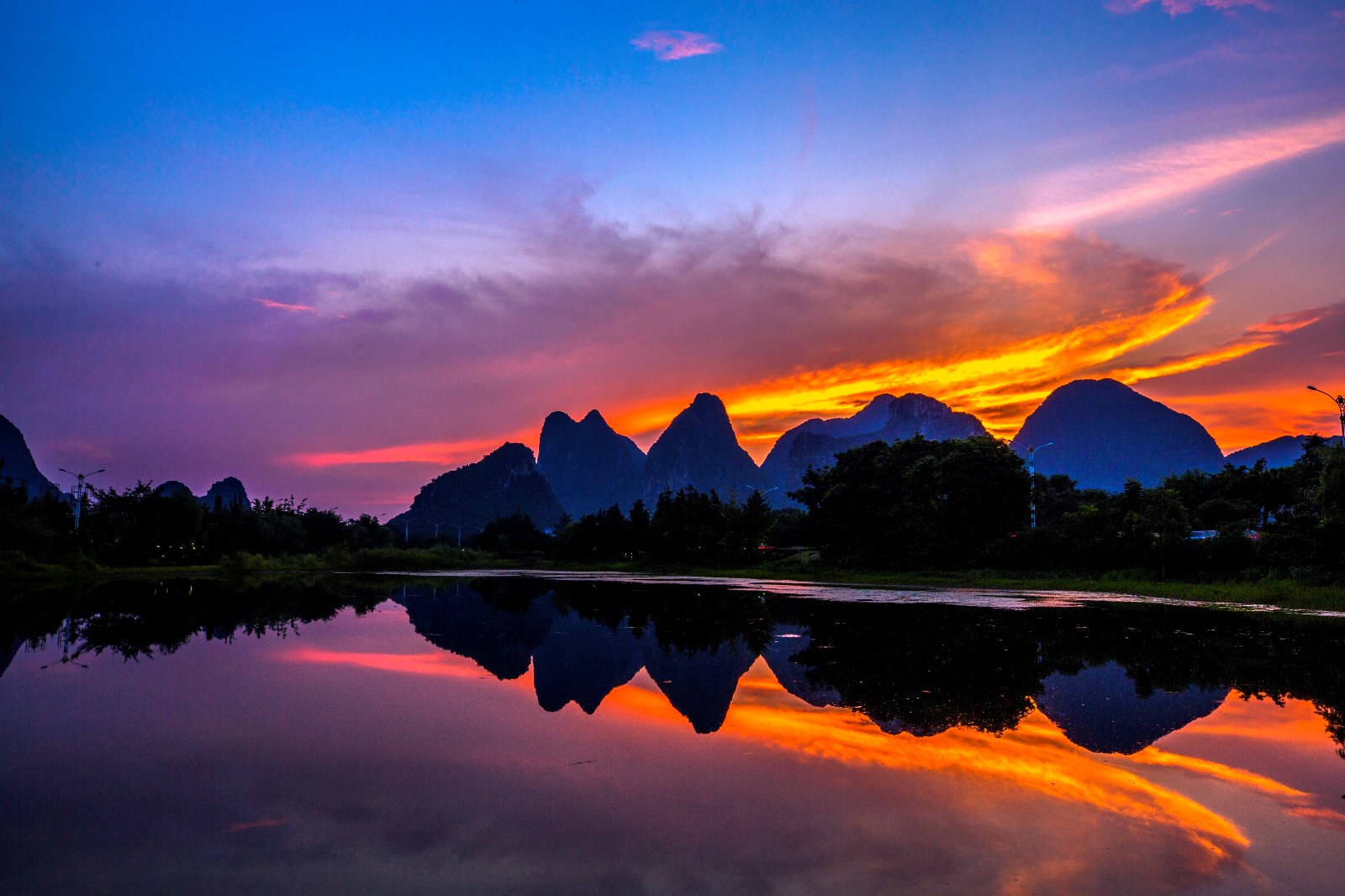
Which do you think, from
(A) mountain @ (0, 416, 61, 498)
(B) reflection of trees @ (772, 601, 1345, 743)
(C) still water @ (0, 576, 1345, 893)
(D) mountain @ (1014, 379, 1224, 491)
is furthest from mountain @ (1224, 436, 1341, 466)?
(A) mountain @ (0, 416, 61, 498)

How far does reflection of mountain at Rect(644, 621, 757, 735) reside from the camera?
9.60 m

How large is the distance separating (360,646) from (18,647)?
233 inches

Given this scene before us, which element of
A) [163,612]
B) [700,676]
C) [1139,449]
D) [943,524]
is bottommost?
[700,676]

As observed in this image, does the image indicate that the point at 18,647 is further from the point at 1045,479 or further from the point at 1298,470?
the point at 1045,479

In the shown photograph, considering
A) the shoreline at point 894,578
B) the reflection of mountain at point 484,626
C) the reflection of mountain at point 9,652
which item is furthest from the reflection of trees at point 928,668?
the reflection of mountain at point 9,652

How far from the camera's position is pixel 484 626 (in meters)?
19.9

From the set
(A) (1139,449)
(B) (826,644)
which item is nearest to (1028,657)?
(B) (826,644)

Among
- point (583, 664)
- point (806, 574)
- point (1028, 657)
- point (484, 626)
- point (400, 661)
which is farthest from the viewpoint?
point (806, 574)

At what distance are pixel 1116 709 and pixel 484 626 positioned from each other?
14.3 m

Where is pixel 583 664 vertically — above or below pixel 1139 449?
below

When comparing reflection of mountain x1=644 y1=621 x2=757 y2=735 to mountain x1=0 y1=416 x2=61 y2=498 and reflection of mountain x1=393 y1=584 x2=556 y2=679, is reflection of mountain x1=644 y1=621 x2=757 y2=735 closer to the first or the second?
reflection of mountain x1=393 y1=584 x2=556 y2=679

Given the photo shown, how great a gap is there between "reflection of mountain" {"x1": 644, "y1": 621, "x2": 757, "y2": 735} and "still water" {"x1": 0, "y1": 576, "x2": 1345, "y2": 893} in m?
0.09

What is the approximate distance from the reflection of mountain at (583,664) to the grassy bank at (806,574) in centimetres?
2023

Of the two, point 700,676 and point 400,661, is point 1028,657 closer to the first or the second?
point 700,676
